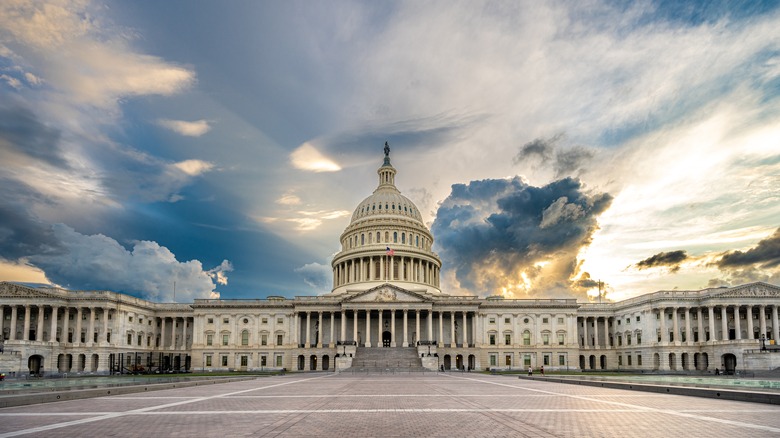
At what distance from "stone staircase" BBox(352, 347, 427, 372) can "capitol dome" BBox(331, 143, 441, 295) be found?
26.1 meters

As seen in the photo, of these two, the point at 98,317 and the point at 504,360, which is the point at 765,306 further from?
the point at 98,317

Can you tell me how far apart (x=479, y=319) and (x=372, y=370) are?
34327 millimetres

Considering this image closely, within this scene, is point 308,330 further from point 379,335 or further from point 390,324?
point 390,324

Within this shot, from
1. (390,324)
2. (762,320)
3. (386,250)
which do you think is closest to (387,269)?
(386,250)

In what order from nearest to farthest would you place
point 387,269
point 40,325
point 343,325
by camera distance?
point 40,325, point 343,325, point 387,269

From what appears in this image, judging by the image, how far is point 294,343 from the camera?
11019 centimetres

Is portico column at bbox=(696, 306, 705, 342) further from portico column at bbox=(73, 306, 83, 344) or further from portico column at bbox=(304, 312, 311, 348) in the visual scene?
portico column at bbox=(73, 306, 83, 344)

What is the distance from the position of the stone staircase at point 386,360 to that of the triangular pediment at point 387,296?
1038 centimetres

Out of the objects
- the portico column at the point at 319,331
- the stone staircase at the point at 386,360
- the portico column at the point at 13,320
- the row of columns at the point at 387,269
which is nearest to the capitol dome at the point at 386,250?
the row of columns at the point at 387,269

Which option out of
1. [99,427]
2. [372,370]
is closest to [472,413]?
[99,427]

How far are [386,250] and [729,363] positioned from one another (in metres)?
65.2

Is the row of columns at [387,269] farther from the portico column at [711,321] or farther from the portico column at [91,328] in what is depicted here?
the portico column at [711,321]

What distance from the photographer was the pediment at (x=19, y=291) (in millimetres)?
93812

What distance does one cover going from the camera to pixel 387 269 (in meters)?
129
